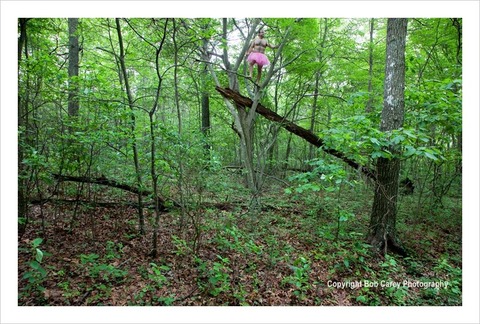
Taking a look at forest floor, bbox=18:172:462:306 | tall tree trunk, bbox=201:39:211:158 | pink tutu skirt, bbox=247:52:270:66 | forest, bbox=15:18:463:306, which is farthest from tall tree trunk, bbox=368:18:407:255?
tall tree trunk, bbox=201:39:211:158

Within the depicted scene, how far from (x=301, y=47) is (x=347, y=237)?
392 centimetres

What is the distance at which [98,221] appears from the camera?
4.36 metres

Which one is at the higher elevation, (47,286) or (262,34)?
(262,34)

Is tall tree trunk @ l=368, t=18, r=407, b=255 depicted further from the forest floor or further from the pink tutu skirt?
the pink tutu skirt

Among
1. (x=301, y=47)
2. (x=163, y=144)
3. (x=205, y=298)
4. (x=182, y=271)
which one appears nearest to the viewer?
(x=205, y=298)

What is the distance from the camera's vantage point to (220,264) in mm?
3207

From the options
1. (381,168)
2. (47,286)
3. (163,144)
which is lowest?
(47,286)

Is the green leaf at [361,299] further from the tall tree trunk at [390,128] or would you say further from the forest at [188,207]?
the tall tree trunk at [390,128]

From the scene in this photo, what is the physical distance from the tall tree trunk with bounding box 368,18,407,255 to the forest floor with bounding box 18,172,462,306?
13.5 inches

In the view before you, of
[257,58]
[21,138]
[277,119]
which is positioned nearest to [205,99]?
[277,119]

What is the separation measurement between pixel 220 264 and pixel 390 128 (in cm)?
318
